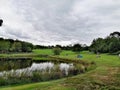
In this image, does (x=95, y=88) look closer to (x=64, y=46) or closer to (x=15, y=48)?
(x=15, y=48)

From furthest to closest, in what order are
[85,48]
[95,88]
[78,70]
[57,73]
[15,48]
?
[85,48] < [15,48] < [78,70] < [57,73] < [95,88]

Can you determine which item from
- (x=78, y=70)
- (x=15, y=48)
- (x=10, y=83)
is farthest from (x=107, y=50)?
(x=10, y=83)

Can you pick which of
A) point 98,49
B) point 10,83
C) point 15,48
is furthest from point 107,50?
point 10,83

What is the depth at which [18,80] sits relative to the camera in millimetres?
26078

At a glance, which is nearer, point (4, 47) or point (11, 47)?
point (4, 47)

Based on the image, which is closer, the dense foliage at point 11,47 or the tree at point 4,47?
the tree at point 4,47

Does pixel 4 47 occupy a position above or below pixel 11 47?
below

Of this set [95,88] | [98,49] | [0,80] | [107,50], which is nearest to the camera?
[95,88]

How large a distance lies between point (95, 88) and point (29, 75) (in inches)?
414

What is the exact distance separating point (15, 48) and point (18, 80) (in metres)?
104

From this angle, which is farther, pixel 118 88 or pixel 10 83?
pixel 10 83

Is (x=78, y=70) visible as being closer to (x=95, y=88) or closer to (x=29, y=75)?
(x=29, y=75)

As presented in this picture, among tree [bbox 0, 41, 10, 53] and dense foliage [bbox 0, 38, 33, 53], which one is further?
dense foliage [bbox 0, 38, 33, 53]

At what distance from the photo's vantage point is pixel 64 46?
189000 mm
